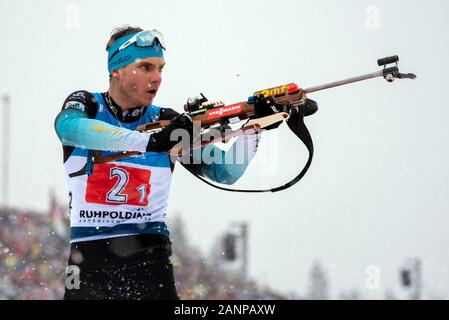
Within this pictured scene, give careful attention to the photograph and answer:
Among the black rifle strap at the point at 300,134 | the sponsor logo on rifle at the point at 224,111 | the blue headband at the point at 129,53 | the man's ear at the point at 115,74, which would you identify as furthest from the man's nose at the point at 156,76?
the black rifle strap at the point at 300,134

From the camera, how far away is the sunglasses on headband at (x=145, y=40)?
17.4 feet

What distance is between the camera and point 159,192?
521 cm

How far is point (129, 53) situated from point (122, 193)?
3.41 ft

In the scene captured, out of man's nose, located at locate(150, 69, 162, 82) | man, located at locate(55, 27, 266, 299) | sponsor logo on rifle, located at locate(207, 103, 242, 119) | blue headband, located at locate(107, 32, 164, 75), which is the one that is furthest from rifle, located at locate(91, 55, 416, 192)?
blue headband, located at locate(107, 32, 164, 75)

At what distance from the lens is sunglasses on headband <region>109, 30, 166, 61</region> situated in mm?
5301

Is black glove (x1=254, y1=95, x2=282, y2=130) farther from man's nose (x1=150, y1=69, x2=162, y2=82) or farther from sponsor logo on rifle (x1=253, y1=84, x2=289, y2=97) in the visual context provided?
man's nose (x1=150, y1=69, x2=162, y2=82)

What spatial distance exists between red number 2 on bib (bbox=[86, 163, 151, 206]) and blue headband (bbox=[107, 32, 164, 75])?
80cm

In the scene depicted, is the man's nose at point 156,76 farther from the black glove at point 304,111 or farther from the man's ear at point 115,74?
the black glove at point 304,111

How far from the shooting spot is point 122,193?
5.07 m

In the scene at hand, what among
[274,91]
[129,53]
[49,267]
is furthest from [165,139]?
[49,267]

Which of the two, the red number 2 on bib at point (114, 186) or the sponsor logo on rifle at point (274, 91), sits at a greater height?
the sponsor logo on rifle at point (274, 91)

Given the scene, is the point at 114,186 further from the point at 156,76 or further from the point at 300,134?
the point at 300,134

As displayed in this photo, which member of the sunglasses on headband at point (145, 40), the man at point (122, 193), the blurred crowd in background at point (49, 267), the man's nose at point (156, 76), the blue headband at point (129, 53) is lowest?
the blurred crowd in background at point (49, 267)
